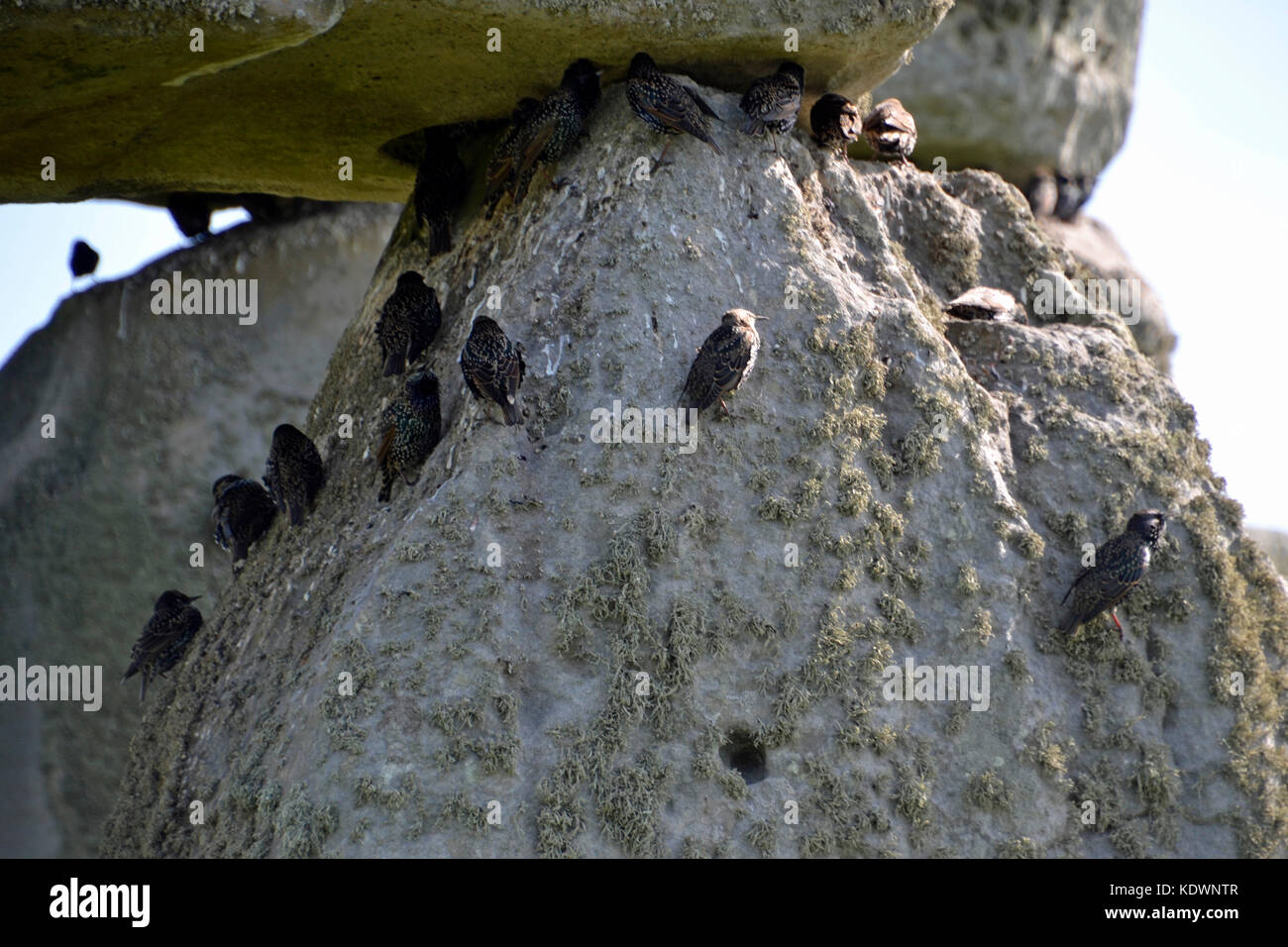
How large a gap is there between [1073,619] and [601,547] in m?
2.38

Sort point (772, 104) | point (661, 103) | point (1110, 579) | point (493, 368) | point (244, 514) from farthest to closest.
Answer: point (244, 514) < point (772, 104) < point (661, 103) < point (1110, 579) < point (493, 368)

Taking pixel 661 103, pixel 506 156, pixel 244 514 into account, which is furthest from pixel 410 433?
pixel 661 103

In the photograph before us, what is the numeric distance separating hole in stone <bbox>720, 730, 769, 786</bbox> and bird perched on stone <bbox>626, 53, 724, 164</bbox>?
122 inches

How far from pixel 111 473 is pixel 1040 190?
9843 mm

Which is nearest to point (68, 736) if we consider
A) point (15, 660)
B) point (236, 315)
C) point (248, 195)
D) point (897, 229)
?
point (15, 660)

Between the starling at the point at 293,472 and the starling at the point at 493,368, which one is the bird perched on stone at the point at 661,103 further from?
the starling at the point at 293,472

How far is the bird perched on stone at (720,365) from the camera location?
19.6 ft

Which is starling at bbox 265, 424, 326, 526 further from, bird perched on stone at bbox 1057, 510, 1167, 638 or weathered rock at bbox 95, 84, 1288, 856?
bird perched on stone at bbox 1057, 510, 1167, 638

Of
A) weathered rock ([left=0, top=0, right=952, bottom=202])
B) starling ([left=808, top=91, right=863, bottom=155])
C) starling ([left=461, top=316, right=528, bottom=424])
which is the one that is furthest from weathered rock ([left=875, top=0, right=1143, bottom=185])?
starling ([left=461, top=316, right=528, bottom=424])

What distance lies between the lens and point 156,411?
35.4 feet

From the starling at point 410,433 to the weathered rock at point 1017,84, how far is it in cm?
723

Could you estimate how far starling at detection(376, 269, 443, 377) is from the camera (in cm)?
723

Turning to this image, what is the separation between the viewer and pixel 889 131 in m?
7.95

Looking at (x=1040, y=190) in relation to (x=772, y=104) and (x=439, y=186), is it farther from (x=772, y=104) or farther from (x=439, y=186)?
(x=439, y=186)
